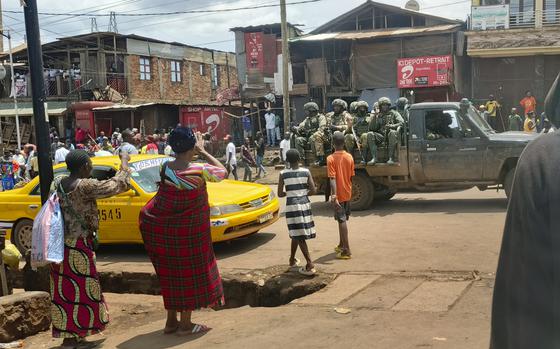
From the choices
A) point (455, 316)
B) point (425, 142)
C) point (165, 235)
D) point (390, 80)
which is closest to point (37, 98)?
point (165, 235)

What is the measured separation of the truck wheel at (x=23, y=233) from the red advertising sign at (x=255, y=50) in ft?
69.2

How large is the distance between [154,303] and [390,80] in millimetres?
19911

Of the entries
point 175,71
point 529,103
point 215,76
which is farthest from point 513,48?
point 215,76

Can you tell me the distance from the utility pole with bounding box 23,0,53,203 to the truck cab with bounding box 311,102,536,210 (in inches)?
262

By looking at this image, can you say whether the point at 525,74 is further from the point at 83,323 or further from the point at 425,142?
the point at 83,323

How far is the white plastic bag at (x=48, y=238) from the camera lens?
15.2ft

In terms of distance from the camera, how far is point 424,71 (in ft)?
78.2

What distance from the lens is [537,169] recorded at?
111 cm

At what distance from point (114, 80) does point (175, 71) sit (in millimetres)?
5389

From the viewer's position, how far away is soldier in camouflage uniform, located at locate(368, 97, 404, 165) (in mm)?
11016

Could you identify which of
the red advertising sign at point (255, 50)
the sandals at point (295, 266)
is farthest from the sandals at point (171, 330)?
the red advertising sign at point (255, 50)

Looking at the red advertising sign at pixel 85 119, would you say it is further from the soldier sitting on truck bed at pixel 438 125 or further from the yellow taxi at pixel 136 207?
the soldier sitting on truck bed at pixel 438 125

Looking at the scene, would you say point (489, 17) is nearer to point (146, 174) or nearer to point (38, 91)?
point (146, 174)

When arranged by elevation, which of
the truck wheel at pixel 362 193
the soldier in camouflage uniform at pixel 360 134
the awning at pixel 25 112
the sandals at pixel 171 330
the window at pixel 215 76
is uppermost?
the window at pixel 215 76
